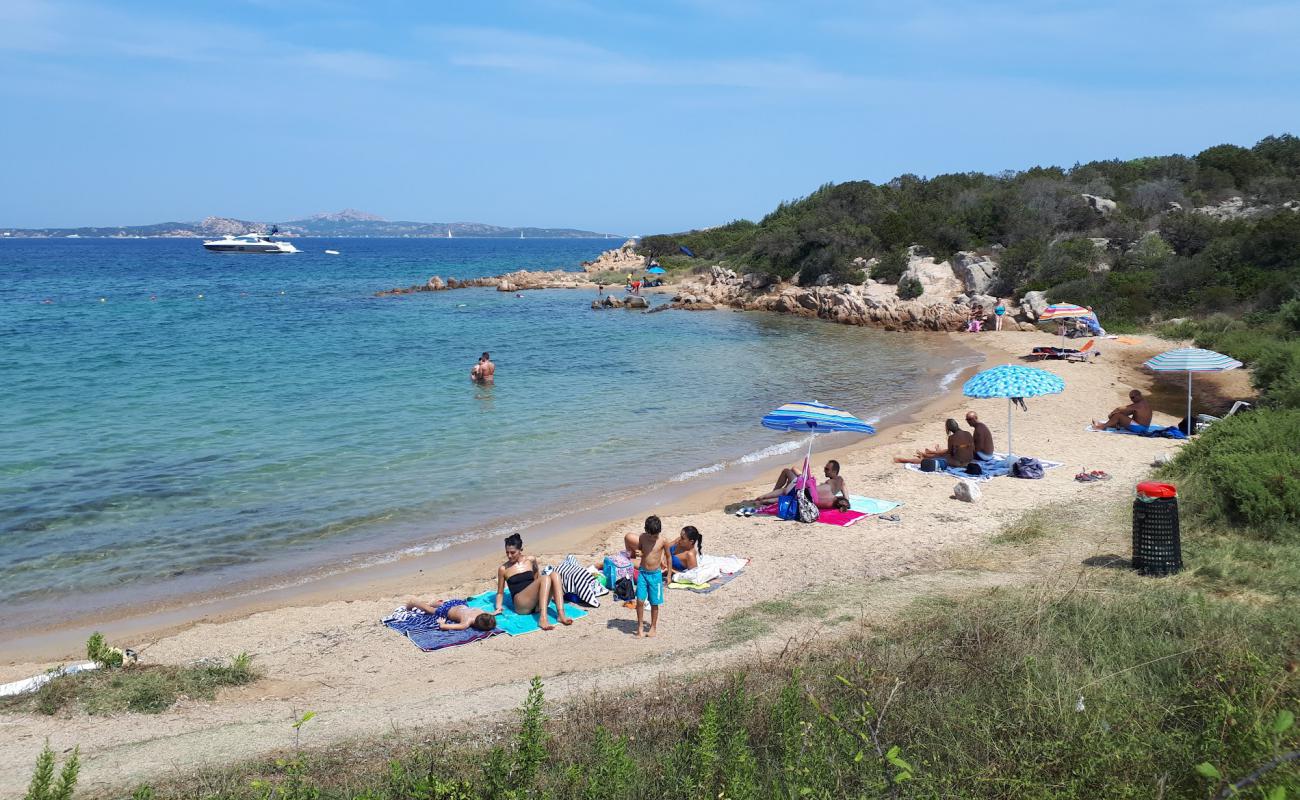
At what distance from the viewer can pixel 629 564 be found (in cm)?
990

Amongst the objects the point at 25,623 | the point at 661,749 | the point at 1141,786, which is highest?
the point at 1141,786

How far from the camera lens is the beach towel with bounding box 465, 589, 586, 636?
8.89 metres

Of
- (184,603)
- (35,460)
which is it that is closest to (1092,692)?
(184,603)

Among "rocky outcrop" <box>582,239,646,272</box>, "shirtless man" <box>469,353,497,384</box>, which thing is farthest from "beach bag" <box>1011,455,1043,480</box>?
"rocky outcrop" <box>582,239,646,272</box>

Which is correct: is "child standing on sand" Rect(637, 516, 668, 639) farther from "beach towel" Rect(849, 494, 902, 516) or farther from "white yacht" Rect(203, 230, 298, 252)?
"white yacht" Rect(203, 230, 298, 252)

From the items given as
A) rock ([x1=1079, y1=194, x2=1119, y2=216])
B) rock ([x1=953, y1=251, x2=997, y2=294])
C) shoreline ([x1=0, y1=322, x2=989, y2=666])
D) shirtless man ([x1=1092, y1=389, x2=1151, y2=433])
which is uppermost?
rock ([x1=1079, y1=194, x2=1119, y2=216])

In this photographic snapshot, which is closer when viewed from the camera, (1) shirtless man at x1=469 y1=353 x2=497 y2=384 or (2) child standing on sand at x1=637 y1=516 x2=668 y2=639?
(2) child standing on sand at x1=637 y1=516 x2=668 y2=639

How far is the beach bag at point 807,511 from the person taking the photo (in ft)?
39.4

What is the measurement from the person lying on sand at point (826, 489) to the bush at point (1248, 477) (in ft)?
13.2

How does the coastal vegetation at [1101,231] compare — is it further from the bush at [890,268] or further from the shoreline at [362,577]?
the shoreline at [362,577]

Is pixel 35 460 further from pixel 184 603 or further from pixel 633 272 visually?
pixel 633 272

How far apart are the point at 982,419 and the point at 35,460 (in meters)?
17.8

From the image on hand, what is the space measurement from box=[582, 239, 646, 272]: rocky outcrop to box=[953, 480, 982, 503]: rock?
59620 millimetres

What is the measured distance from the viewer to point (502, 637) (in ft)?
28.7
